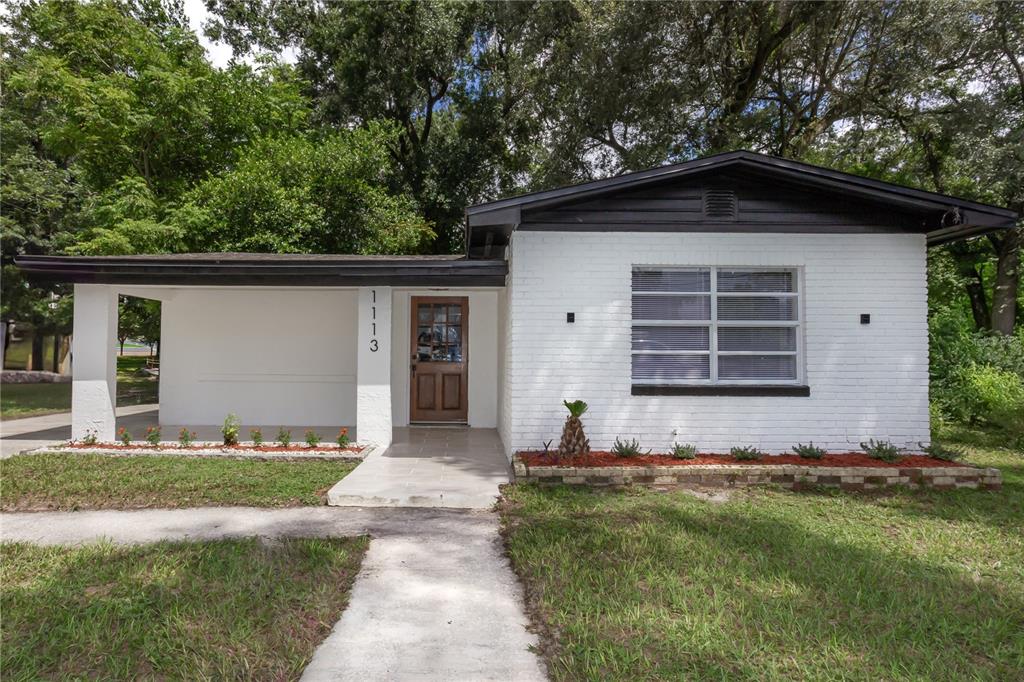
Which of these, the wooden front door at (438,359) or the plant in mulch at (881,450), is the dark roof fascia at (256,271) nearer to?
the wooden front door at (438,359)

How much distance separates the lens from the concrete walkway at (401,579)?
280cm

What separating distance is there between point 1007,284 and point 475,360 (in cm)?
1227

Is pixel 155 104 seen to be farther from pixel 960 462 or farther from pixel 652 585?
pixel 960 462

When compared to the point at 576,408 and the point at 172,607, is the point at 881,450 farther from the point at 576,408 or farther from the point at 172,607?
the point at 172,607

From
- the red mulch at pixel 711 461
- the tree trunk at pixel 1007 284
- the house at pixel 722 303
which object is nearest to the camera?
the red mulch at pixel 711 461

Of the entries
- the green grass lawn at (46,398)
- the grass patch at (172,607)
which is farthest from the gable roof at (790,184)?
the green grass lawn at (46,398)

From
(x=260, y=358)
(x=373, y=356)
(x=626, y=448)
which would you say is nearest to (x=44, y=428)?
(x=260, y=358)

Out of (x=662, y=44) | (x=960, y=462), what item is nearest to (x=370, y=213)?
(x=662, y=44)

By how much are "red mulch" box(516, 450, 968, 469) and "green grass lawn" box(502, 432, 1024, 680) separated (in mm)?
716

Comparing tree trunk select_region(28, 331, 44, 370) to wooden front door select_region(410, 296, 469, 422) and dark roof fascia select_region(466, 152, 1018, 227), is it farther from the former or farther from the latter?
dark roof fascia select_region(466, 152, 1018, 227)

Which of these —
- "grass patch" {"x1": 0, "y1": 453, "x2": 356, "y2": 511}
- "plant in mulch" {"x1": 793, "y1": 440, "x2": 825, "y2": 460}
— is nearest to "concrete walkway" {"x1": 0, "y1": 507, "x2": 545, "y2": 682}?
"grass patch" {"x1": 0, "y1": 453, "x2": 356, "y2": 511}

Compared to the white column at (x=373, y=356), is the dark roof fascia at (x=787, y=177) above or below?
above

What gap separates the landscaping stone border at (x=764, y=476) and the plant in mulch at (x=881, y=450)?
292 millimetres

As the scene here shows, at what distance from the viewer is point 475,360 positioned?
10125 mm
